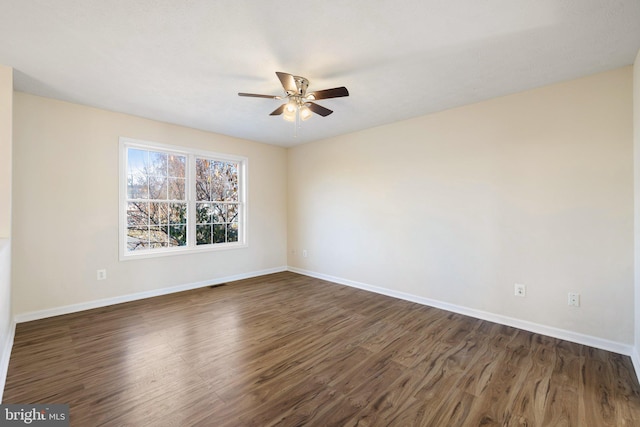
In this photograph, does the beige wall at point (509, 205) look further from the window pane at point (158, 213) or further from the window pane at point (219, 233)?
the window pane at point (158, 213)

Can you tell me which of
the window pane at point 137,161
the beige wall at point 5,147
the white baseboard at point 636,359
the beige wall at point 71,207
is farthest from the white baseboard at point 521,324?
the beige wall at point 5,147

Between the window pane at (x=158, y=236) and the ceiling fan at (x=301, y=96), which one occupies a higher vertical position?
the ceiling fan at (x=301, y=96)

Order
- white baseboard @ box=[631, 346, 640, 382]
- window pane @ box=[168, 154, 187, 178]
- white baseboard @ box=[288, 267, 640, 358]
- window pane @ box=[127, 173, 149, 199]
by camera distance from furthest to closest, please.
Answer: window pane @ box=[168, 154, 187, 178]
window pane @ box=[127, 173, 149, 199]
white baseboard @ box=[288, 267, 640, 358]
white baseboard @ box=[631, 346, 640, 382]

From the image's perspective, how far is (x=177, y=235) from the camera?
4371 mm

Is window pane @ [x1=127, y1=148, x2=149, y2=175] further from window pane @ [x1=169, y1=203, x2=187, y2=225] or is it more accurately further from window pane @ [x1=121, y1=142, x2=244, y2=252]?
window pane @ [x1=169, y1=203, x2=187, y2=225]

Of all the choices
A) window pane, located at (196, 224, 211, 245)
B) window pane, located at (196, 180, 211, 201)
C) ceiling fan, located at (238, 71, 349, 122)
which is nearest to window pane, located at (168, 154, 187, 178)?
window pane, located at (196, 180, 211, 201)

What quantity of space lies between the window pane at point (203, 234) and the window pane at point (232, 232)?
363 mm

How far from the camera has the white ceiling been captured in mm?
1796

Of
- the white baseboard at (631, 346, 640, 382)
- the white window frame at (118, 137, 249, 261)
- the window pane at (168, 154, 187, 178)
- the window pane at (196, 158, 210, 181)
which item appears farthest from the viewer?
the window pane at (196, 158, 210, 181)

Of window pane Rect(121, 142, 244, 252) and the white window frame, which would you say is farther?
window pane Rect(121, 142, 244, 252)

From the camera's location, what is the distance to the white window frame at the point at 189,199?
12.3 feet

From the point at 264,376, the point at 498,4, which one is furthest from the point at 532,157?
the point at 264,376

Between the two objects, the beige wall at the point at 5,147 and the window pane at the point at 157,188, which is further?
the window pane at the point at 157,188

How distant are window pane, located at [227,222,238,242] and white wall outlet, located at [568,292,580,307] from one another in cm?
476
